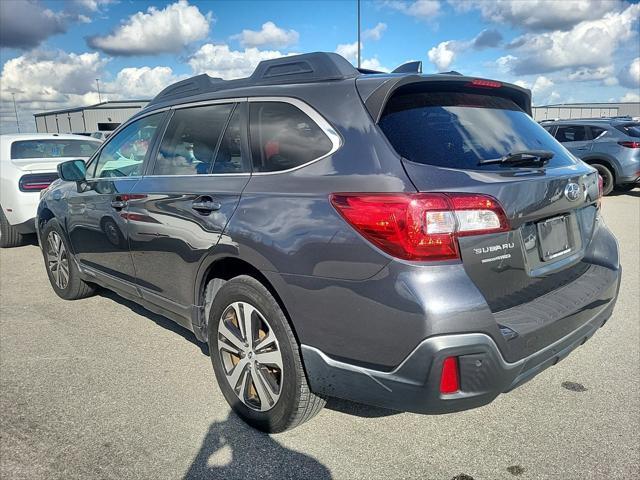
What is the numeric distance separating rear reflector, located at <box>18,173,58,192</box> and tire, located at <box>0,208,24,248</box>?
75cm

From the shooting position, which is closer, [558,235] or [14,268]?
[558,235]

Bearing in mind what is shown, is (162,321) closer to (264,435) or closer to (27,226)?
(264,435)

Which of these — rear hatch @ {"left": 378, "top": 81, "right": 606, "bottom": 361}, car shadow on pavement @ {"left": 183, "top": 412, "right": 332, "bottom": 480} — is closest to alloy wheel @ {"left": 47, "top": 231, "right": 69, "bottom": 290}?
car shadow on pavement @ {"left": 183, "top": 412, "right": 332, "bottom": 480}

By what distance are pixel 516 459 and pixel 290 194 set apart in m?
1.70

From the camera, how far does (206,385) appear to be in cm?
313

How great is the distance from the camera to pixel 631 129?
1124 cm

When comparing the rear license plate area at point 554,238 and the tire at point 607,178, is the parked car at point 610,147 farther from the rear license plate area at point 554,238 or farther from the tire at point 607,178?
the rear license plate area at point 554,238

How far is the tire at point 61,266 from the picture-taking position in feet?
15.1

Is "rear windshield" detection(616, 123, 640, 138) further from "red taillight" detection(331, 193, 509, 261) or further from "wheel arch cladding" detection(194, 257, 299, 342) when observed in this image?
"wheel arch cladding" detection(194, 257, 299, 342)

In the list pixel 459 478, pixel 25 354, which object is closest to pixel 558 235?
pixel 459 478

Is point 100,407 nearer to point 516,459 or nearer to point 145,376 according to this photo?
point 145,376

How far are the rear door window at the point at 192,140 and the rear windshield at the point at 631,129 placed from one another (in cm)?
1141

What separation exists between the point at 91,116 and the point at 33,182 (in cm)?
6068

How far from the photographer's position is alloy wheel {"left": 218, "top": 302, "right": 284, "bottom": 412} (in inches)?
96.8
